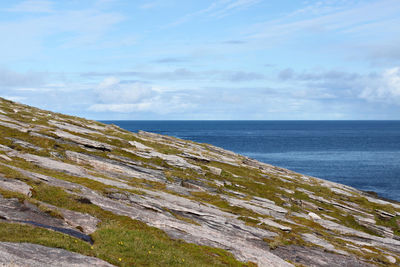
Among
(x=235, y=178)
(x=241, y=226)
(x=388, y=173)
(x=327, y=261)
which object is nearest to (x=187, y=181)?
(x=235, y=178)

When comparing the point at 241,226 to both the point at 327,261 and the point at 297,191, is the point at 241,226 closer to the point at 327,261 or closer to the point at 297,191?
the point at 327,261

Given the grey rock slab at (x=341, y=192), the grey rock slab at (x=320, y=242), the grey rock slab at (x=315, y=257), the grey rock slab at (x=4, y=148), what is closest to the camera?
the grey rock slab at (x=315, y=257)

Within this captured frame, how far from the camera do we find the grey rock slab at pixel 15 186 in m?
28.2

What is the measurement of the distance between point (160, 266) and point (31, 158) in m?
29.3

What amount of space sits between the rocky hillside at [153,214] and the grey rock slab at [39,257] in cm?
5

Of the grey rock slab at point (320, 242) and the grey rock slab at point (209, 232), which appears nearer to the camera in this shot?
the grey rock slab at point (209, 232)

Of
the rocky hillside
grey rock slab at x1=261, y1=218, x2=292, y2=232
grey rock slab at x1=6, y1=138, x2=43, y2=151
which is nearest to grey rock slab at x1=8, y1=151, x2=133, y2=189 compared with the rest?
the rocky hillside

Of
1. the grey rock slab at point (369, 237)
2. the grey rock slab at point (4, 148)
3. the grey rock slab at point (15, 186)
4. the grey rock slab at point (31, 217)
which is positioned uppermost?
the grey rock slab at point (4, 148)

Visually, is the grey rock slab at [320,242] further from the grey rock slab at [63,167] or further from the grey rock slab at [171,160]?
the grey rock slab at [171,160]

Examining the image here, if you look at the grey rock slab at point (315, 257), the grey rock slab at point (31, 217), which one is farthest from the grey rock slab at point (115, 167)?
the grey rock slab at point (315, 257)

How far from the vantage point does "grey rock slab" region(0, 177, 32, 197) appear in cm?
2822

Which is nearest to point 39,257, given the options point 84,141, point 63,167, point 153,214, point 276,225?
point 153,214

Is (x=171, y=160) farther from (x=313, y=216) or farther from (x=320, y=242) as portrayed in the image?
(x=320, y=242)

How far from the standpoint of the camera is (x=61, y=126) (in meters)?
68.1
